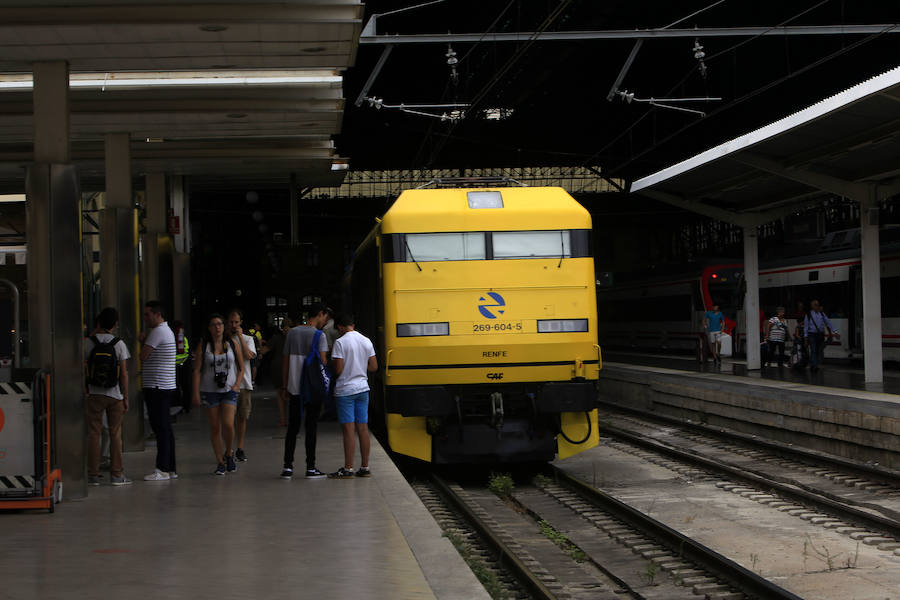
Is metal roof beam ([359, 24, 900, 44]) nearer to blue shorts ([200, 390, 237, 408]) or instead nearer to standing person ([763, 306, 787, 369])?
blue shorts ([200, 390, 237, 408])

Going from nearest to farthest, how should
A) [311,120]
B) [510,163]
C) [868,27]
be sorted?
[311,120] < [868,27] < [510,163]

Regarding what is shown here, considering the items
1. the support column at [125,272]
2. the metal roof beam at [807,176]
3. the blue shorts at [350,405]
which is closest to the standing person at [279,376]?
the support column at [125,272]

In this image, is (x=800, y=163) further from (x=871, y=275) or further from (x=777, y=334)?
(x=777, y=334)

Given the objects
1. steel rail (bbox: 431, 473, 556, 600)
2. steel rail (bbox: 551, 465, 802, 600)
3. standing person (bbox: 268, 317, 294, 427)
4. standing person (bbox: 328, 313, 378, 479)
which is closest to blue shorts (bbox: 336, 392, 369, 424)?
standing person (bbox: 328, 313, 378, 479)

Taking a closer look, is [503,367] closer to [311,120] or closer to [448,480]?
[448,480]

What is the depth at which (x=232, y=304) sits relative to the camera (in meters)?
50.1

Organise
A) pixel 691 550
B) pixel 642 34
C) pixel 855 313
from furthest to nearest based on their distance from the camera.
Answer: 1. pixel 855 313
2. pixel 642 34
3. pixel 691 550

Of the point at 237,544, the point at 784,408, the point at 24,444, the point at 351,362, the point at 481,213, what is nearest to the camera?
the point at 237,544

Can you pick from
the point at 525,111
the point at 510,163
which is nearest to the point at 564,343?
the point at 525,111

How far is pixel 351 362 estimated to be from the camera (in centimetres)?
1137

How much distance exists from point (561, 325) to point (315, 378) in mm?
3053

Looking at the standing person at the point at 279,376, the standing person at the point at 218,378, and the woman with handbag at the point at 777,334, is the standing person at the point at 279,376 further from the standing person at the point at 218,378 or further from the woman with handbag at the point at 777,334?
the woman with handbag at the point at 777,334

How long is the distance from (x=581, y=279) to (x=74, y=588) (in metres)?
7.91

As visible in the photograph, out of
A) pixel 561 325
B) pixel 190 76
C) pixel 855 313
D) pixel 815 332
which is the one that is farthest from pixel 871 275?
pixel 190 76
